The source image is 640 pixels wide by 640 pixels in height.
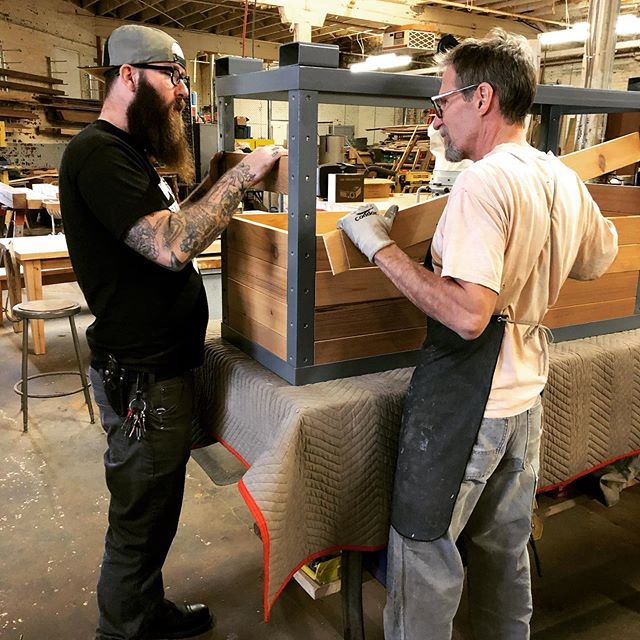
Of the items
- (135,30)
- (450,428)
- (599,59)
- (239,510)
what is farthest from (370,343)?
(599,59)

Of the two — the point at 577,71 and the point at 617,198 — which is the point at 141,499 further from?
the point at 577,71

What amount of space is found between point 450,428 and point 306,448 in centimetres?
31

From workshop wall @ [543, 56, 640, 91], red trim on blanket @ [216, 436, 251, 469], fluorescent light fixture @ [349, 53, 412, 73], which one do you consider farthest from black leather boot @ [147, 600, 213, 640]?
workshop wall @ [543, 56, 640, 91]

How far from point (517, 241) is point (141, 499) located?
1.15m

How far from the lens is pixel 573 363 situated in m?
1.69

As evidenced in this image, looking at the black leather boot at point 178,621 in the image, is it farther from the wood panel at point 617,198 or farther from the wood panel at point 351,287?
the wood panel at point 617,198

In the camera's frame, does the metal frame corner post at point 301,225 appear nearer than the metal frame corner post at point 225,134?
Yes

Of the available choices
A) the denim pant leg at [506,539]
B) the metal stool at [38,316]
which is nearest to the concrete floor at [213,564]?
the metal stool at [38,316]

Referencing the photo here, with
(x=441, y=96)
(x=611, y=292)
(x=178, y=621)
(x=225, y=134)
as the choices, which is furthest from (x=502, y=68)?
(x=178, y=621)

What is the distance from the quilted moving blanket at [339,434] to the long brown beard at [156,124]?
0.55 m

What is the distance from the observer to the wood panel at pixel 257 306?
4.95 feet

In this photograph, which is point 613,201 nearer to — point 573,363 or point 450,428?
point 573,363

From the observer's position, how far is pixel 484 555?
1.45m

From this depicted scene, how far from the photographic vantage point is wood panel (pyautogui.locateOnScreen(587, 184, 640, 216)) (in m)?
2.12
